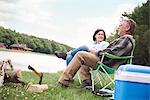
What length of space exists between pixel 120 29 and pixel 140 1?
0.37 meters

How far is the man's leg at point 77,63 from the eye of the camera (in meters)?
3.03

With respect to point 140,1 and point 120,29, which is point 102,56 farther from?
point 140,1

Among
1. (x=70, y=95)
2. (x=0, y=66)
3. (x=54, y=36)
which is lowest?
(x=70, y=95)

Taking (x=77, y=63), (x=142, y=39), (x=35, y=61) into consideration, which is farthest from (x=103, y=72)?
(x=142, y=39)

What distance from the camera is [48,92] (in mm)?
2809

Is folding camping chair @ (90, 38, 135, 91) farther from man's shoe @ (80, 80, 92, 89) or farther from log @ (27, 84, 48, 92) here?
log @ (27, 84, 48, 92)

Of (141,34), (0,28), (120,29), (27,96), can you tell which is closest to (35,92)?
(27,96)

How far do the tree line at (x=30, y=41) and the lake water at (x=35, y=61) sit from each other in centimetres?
6

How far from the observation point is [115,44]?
3.02m

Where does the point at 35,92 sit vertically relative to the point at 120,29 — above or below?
below

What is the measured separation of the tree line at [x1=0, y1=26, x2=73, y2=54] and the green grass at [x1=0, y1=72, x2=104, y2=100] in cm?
21

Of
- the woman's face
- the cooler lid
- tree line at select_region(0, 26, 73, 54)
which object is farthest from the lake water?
the cooler lid

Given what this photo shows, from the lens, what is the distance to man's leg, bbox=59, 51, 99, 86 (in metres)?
3.03

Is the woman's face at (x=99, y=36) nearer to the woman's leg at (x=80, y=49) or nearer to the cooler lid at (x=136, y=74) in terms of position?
the woman's leg at (x=80, y=49)
